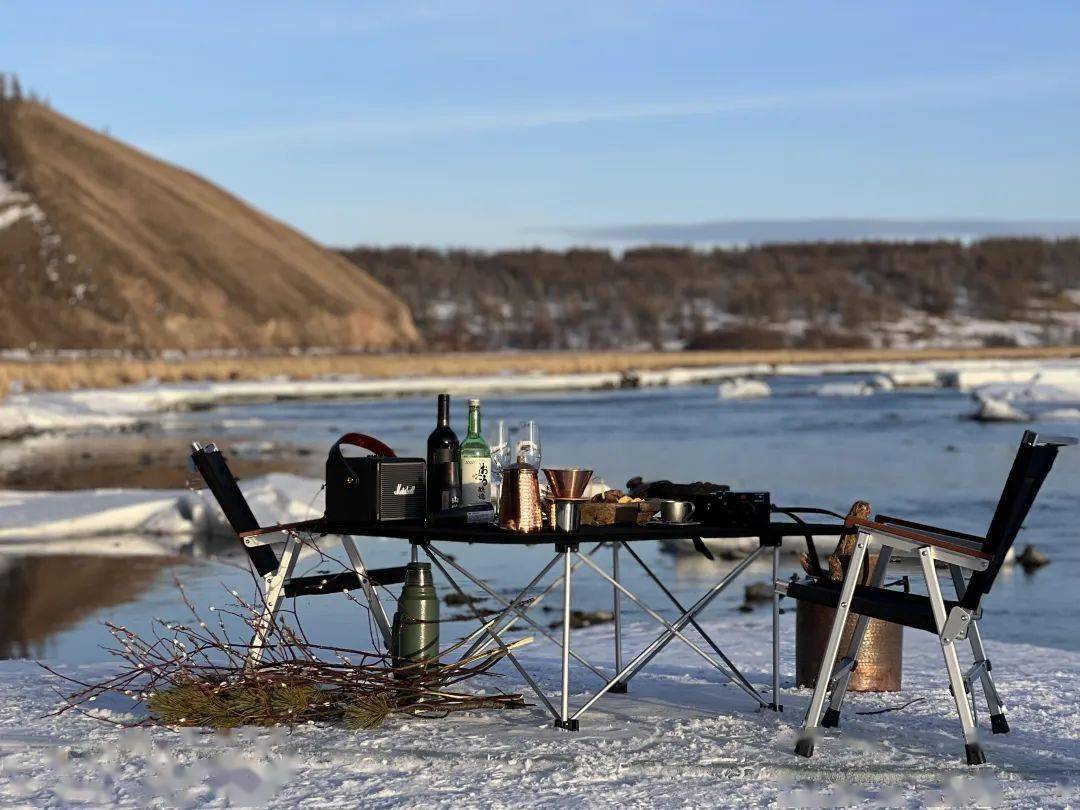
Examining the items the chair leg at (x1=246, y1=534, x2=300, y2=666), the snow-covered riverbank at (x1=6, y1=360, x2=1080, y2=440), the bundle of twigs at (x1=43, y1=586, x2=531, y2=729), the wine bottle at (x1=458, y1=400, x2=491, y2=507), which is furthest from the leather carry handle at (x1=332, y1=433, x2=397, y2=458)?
the snow-covered riverbank at (x1=6, y1=360, x2=1080, y2=440)

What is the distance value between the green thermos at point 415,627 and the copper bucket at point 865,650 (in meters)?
1.43

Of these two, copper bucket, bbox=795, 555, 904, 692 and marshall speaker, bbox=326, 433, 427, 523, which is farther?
copper bucket, bbox=795, 555, 904, 692

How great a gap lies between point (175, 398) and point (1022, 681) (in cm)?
3747

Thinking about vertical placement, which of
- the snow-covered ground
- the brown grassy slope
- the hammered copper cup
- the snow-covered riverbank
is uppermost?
the brown grassy slope

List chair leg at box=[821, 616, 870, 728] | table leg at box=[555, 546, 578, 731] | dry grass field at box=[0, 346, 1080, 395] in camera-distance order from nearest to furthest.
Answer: table leg at box=[555, 546, 578, 731] < chair leg at box=[821, 616, 870, 728] < dry grass field at box=[0, 346, 1080, 395]

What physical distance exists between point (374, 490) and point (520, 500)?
0.54 metres

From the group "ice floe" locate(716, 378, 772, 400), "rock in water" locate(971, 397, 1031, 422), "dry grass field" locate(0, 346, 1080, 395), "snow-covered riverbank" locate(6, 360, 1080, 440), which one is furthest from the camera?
"dry grass field" locate(0, 346, 1080, 395)

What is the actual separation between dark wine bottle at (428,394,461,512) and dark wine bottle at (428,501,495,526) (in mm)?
43

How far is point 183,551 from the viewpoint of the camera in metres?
11.7

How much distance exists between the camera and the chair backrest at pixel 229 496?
18.0 ft

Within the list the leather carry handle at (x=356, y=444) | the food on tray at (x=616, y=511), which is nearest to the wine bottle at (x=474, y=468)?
the leather carry handle at (x=356, y=444)

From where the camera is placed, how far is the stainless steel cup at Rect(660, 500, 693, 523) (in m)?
5.11

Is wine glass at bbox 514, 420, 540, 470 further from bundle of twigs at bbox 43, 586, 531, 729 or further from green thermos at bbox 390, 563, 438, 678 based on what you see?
bundle of twigs at bbox 43, 586, 531, 729

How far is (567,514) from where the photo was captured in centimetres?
500
